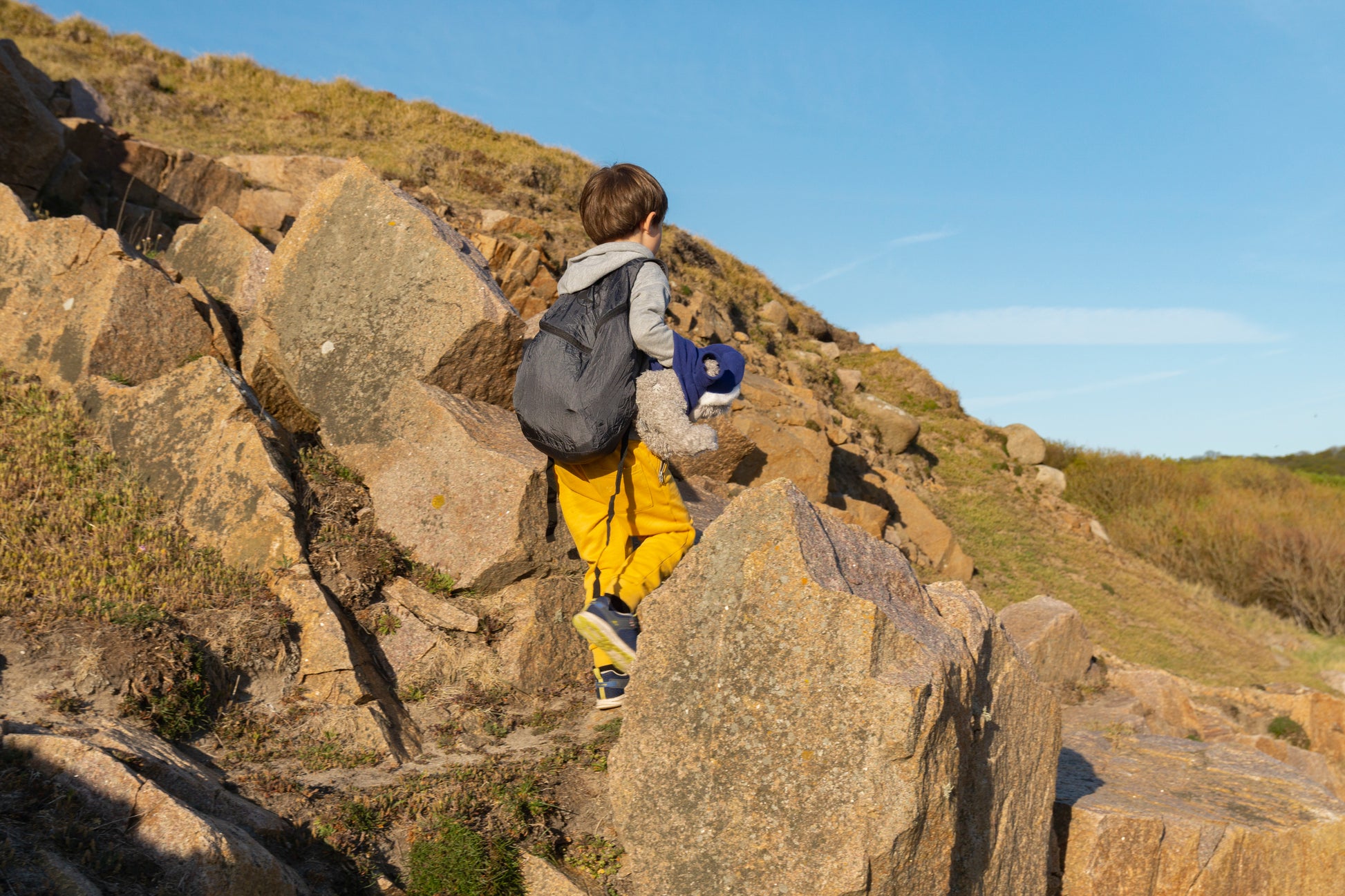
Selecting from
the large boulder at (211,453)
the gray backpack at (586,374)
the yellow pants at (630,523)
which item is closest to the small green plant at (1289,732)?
the yellow pants at (630,523)

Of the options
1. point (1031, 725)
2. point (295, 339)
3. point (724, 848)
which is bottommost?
point (724, 848)

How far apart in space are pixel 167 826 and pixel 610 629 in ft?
5.77

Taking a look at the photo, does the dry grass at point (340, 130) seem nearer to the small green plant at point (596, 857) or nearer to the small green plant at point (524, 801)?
the small green plant at point (524, 801)

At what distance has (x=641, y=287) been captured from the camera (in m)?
4.08

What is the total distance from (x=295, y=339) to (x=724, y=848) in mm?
5389

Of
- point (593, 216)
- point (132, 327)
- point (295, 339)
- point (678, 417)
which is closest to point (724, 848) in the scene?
point (678, 417)

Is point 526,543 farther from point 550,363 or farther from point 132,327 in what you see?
point 132,327

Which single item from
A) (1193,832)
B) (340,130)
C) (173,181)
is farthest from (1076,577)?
(340,130)

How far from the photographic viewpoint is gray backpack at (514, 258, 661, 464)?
4039 mm

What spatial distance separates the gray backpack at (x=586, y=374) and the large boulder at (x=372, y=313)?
2585mm

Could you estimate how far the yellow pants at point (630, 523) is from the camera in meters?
4.14

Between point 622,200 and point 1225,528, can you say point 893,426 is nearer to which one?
point 1225,528

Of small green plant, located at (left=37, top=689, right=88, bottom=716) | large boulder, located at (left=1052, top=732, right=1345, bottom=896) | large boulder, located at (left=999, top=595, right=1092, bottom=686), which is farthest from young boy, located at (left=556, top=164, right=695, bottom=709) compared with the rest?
large boulder, located at (left=999, top=595, right=1092, bottom=686)

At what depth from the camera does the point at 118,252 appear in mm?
7566
